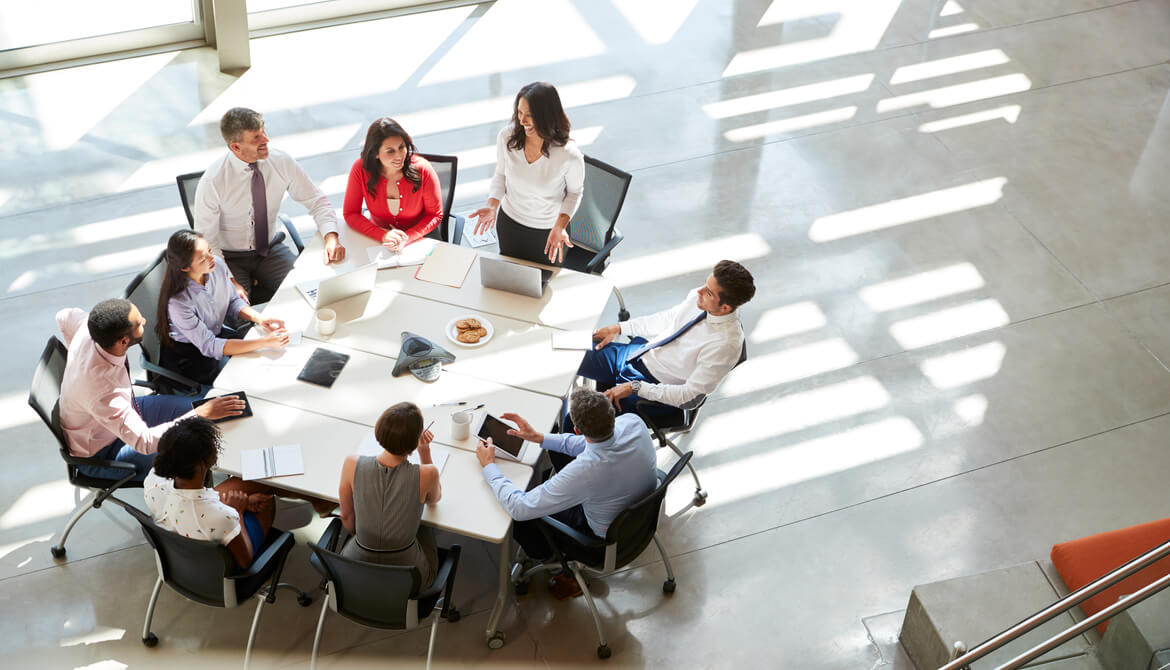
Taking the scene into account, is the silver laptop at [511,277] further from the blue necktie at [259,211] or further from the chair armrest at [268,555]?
the chair armrest at [268,555]

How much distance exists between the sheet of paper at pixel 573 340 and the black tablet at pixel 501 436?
1.94ft

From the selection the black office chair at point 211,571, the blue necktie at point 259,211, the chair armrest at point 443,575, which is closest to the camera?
the black office chair at point 211,571

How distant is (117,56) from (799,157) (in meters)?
5.06

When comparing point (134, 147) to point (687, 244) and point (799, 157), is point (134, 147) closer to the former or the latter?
point (687, 244)

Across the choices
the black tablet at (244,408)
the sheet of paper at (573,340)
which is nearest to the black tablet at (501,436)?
the sheet of paper at (573,340)

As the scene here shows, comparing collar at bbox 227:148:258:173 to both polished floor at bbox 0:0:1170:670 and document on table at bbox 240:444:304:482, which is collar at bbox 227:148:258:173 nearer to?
polished floor at bbox 0:0:1170:670

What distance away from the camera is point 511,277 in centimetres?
497

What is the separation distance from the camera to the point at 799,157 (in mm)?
7277

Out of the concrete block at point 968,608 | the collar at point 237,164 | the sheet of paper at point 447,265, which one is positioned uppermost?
the collar at point 237,164

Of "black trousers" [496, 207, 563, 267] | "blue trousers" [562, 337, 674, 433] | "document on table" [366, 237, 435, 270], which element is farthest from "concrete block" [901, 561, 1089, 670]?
"document on table" [366, 237, 435, 270]

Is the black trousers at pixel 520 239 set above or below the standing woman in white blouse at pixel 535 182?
below

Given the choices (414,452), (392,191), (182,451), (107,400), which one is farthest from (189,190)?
(414,452)

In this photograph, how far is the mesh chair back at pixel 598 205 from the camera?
5427 mm

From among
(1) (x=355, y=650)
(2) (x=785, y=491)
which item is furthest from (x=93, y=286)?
(2) (x=785, y=491)
